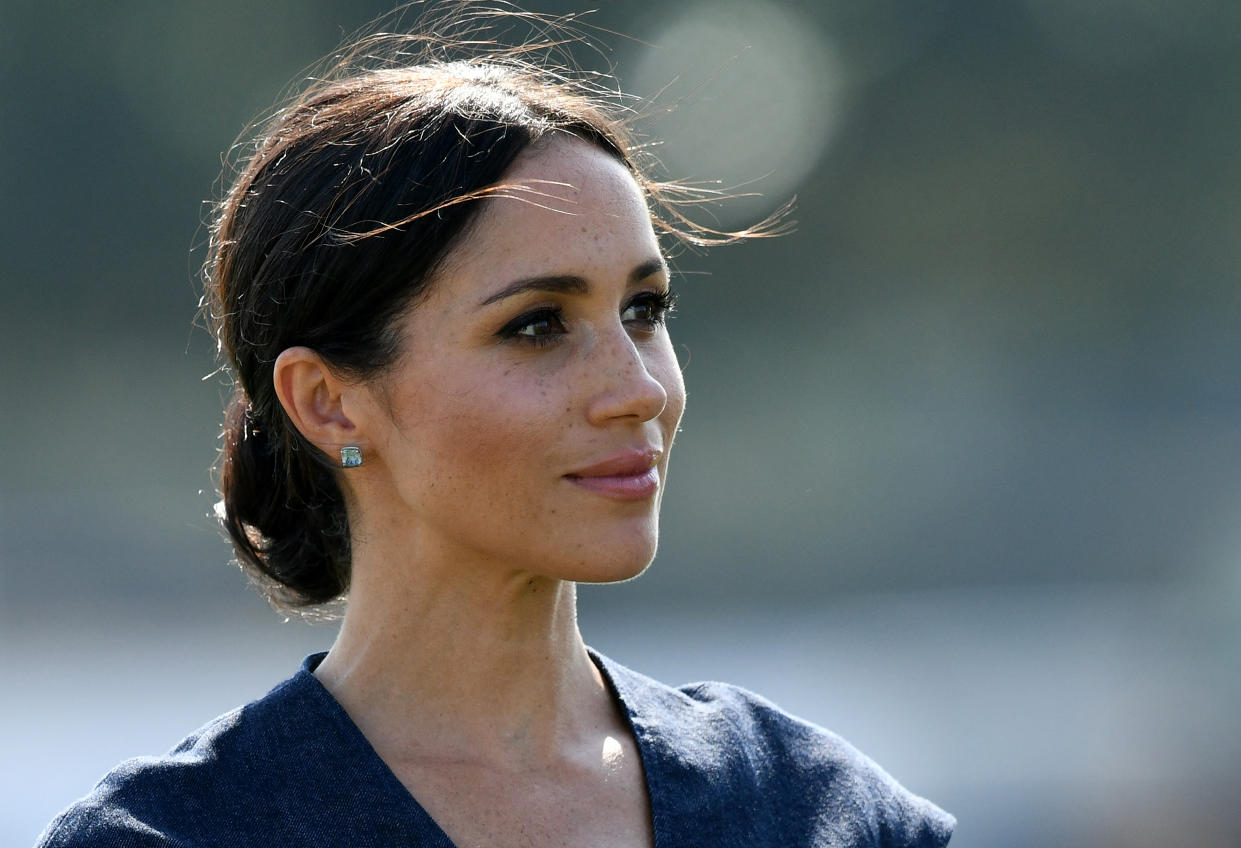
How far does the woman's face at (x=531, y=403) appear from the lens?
186cm

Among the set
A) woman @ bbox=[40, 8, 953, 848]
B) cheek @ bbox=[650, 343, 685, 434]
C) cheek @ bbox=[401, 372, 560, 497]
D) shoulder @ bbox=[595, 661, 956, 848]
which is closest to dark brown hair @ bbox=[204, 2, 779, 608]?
woman @ bbox=[40, 8, 953, 848]

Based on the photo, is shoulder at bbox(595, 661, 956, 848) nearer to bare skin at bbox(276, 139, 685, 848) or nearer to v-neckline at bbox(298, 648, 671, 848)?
v-neckline at bbox(298, 648, 671, 848)

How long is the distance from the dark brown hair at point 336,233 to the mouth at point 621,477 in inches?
12.1

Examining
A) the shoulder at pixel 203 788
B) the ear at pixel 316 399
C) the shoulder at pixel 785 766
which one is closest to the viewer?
the shoulder at pixel 203 788

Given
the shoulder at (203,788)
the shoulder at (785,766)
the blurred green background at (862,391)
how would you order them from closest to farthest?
the shoulder at (203,788), the shoulder at (785,766), the blurred green background at (862,391)

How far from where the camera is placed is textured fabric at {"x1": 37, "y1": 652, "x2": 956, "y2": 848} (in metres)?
1.78

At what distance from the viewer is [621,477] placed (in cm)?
190

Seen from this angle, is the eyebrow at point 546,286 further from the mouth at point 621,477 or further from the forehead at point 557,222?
the mouth at point 621,477

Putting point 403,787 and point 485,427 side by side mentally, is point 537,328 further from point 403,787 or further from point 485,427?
point 403,787

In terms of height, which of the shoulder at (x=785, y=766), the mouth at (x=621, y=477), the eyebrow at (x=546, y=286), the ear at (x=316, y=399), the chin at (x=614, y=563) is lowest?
the shoulder at (x=785, y=766)

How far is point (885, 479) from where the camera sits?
8.17 m

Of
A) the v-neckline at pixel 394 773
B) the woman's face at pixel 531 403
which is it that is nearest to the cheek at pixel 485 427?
the woman's face at pixel 531 403

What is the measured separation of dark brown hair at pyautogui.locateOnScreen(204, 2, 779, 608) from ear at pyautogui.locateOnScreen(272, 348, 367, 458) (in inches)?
1.0

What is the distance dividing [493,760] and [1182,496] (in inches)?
282
